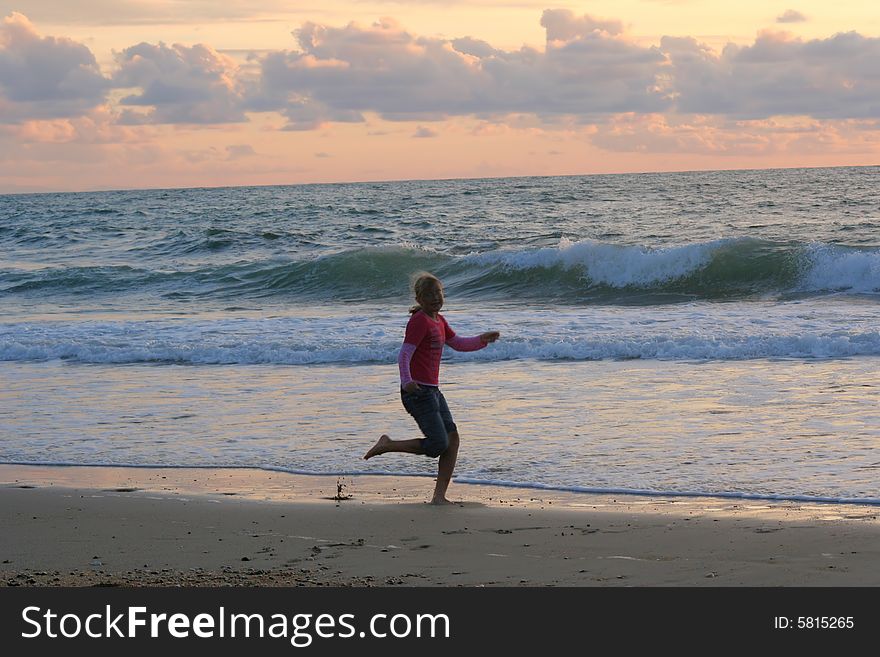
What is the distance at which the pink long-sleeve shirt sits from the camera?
6562mm

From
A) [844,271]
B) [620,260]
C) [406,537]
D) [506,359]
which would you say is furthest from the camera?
[620,260]

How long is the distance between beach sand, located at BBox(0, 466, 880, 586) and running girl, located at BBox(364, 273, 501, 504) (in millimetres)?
290

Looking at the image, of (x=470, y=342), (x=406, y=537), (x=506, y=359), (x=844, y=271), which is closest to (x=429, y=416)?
(x=470, y=342)

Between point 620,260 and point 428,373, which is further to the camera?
point 620,260

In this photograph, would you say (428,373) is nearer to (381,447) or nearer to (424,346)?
(424,346)

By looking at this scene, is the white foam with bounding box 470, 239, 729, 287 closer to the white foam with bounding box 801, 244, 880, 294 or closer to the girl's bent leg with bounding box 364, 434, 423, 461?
the white foam with bounding box 801, 244, 880, 294

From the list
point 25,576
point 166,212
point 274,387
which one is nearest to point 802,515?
point 25,576

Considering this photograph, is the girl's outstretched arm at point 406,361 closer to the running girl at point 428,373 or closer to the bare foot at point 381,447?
the running girl at point 428,373

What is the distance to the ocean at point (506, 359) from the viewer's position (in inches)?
305

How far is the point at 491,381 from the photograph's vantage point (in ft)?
36.2

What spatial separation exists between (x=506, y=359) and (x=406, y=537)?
6.95m

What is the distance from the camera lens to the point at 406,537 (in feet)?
18.6

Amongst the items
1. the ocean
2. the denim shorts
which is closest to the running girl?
the denim shorts
